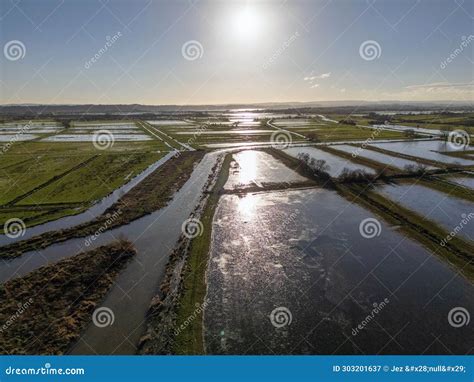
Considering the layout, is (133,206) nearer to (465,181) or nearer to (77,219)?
(77,219)

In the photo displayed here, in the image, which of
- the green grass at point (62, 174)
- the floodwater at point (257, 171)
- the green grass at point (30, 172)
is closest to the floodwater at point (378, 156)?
the floodwater at point (257, 171)

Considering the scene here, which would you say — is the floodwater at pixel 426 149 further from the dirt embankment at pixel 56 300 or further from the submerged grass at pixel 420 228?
the dirt embankment at pixel 56 300

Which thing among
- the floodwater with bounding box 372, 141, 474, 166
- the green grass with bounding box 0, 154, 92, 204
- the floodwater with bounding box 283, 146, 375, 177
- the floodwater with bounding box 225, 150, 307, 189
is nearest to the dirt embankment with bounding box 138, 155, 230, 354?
the floodwater with bounding box 225, 150, 307, 189

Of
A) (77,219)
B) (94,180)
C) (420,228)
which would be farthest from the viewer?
(94,180)

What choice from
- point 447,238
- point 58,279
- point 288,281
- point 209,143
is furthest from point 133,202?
point 209,143

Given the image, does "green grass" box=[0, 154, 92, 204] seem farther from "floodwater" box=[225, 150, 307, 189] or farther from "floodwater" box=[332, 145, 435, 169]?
"floodwater" box=[332, 145, 435, 169]

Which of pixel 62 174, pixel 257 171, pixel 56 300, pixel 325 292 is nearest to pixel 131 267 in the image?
pixel 56 300
